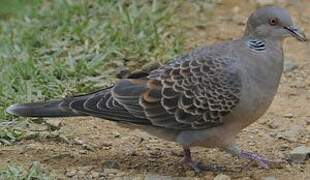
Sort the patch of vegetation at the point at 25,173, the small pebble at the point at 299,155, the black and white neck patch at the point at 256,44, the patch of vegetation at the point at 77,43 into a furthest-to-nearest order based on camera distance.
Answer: the patch of vegetation at the point at 77,43
the small pebble at the point at 299,155
the black and white neck patch at the point at 256,44
the patch of vegetation at the point at 25,173

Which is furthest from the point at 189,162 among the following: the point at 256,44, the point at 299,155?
the point at 256,44


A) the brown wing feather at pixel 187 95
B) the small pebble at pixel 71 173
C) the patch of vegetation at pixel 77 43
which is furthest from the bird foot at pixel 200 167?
the patch of vegetation at pixel 77 43

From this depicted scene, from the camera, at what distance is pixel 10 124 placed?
6336mm

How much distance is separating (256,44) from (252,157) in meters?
0.69

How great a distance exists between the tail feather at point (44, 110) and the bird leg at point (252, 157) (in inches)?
37.3

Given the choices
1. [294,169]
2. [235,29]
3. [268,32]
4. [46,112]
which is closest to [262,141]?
[294,169]

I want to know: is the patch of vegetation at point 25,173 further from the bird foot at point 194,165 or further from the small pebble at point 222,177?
Answer: the small pebble at point 222,177

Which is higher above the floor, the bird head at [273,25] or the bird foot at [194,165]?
the bird head at [273,25]

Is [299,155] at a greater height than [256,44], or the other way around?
[256,44]

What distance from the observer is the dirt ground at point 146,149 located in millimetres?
5785

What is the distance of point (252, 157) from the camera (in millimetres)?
5801

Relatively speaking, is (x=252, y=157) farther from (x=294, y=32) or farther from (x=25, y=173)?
(x=25, y=173)

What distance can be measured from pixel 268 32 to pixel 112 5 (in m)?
2.81

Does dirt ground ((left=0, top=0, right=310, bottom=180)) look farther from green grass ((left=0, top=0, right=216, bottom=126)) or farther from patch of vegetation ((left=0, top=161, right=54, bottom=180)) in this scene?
green grass ((left=0, top=0, right=216, bottom=126))
